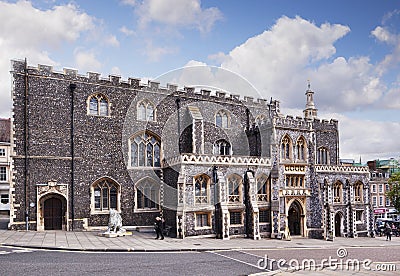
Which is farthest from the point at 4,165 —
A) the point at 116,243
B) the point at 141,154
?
the point at 116,243

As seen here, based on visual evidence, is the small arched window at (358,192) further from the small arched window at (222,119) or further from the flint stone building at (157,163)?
the small arched window at (222,119)

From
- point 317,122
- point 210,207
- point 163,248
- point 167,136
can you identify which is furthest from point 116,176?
point 317,122

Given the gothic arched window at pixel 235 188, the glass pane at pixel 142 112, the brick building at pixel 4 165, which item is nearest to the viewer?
the gothic arched window at pixel 235 188

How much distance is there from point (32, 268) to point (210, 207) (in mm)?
14830

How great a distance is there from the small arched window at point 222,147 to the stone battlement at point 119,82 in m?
3.98

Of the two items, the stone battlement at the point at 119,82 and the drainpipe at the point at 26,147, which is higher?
the stone battlement at the point at 119,82

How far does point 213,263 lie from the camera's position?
1705 centimetres

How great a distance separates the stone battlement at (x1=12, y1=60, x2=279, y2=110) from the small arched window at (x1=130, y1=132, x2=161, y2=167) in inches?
153

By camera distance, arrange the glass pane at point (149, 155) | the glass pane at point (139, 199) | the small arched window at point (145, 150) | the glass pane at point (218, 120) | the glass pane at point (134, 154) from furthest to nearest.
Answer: the glass pane at point (218, 120) < the glass pane at point (149, 155) < the small arched window at point (145, 150) < the glass pane at point (134, 154) < the glass pane at point (139, 199)

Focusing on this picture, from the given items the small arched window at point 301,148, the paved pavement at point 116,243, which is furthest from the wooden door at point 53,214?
the small arched window at point 301,148

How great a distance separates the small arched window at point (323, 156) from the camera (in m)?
39.4

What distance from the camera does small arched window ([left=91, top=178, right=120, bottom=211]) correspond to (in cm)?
2878

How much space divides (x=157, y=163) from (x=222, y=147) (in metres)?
6.18

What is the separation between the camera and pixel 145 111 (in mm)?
31438
